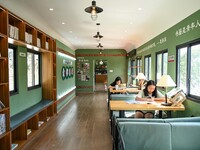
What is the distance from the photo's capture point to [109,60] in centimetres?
1348

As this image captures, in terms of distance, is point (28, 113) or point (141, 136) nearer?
point (141, 136)

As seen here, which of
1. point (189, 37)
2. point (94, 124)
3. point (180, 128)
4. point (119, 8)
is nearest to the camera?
point (180, 128)

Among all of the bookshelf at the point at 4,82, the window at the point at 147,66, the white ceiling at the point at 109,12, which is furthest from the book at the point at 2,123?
the window at the point at 147,66

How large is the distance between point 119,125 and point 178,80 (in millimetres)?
2922

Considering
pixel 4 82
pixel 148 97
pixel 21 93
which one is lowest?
pixel 148 97

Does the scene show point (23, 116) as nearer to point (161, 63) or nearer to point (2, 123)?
point (2, 123)

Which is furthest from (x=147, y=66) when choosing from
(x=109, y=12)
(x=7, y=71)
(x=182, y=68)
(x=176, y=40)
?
(x=7, y=71)

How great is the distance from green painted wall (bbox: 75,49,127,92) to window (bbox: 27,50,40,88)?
7190mm

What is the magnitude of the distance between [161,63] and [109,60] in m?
7.29

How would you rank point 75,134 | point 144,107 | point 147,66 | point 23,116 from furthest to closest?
point 147,66 < point 75,134 < point 23,116 < point 144,107

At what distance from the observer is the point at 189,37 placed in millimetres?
4102

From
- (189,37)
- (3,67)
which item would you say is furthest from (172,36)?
(3,67)

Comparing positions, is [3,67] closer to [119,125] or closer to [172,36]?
[119,125]

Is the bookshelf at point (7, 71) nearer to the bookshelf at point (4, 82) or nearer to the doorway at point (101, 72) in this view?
the bookshelf at point (4, 82)
